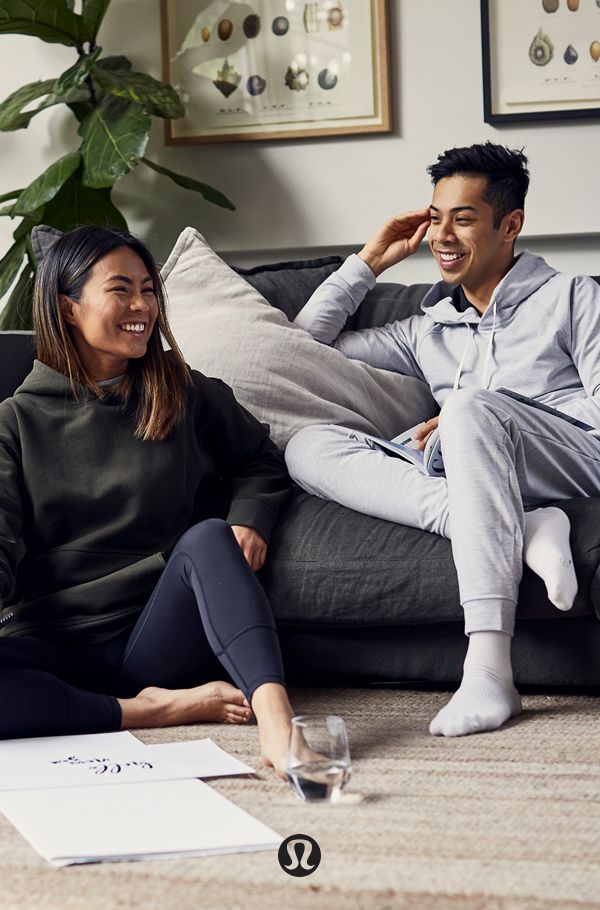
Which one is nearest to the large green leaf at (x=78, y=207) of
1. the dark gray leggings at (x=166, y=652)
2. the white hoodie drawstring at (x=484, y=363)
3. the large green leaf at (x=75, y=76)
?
the large green leaf at (x=75, y=76)

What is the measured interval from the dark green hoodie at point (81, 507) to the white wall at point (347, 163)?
1497 mm

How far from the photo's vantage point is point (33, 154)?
340cm

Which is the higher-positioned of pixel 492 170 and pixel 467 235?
pixel 492 170

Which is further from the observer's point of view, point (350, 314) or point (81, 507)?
point (350, 314)

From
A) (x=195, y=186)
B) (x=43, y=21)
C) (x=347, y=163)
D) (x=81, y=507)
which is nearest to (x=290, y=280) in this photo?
(x=195, y=186)

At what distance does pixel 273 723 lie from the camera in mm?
1521

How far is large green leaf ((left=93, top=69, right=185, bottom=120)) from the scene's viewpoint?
300cm

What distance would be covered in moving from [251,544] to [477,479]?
40cm

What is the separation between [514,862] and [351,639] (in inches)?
32.0

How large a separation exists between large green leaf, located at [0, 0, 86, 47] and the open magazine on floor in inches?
64.2

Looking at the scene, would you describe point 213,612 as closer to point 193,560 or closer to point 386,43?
point 193,560

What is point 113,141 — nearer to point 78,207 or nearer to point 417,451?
point 78,207

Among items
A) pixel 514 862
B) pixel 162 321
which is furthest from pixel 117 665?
pixel 514 862

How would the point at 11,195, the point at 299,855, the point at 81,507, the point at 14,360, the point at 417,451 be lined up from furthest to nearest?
the point at 11,195 → the point at 14,360 → the point at 417,451 → the point at 81,507 → the point at 299,855
